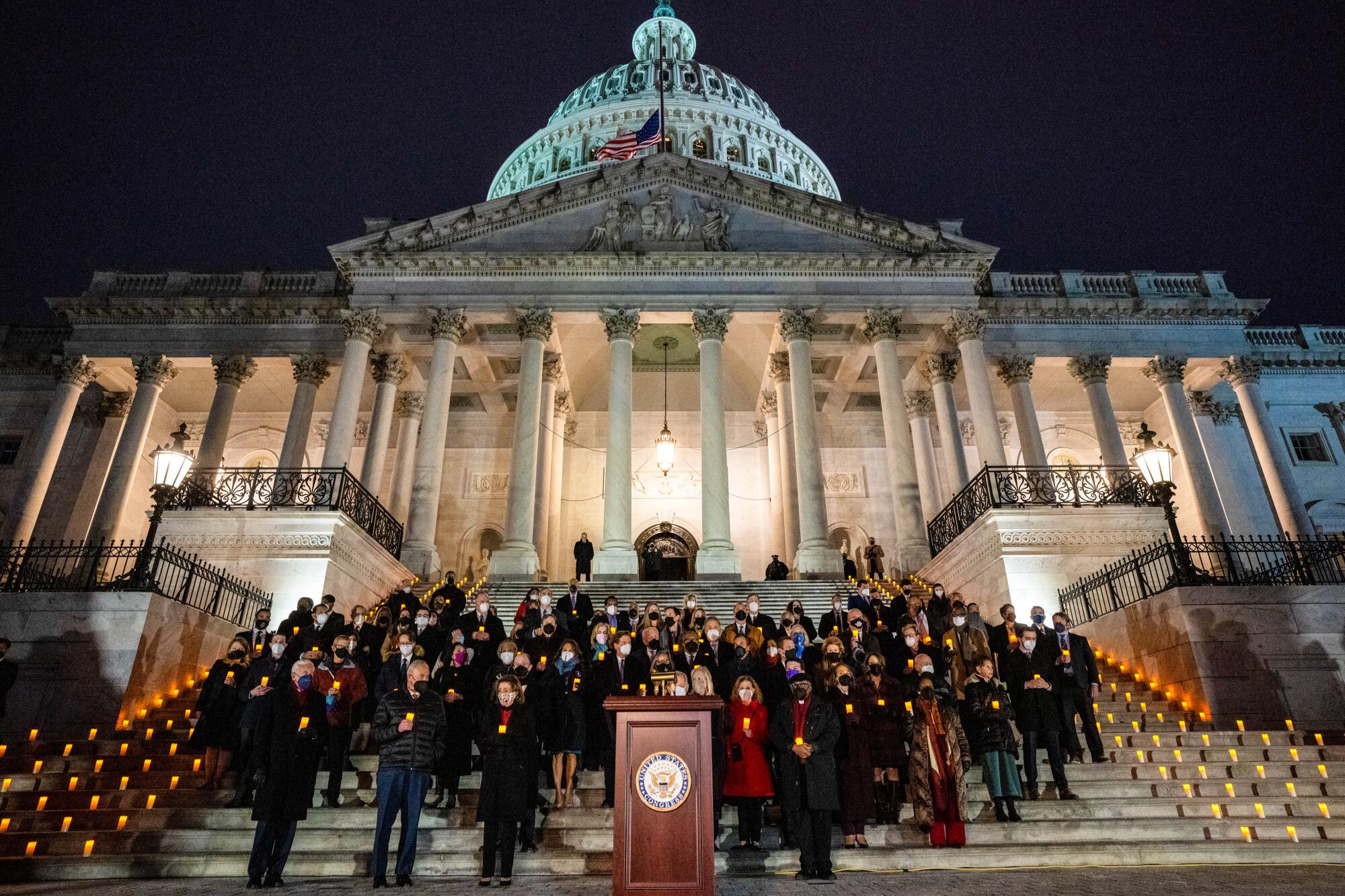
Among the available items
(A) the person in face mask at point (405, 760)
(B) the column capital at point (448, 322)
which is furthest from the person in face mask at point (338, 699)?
(B) the column capital at point (448, 322)

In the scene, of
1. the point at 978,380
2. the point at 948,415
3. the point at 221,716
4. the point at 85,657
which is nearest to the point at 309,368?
the point at 85,657

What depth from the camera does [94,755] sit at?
1041 cm

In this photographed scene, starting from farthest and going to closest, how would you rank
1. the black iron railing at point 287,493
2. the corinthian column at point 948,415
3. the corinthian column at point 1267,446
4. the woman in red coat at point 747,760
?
the corinthian column at point 1267,446
the corinthian column at point 948,415
the black iron railing at point 287,493
the woman in red coat at point 747,760

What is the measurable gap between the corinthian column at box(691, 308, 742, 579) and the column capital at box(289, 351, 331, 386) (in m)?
12.6

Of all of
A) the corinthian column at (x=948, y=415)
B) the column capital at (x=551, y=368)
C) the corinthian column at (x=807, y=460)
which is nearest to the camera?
the corinthian column at (x=807, y=460)

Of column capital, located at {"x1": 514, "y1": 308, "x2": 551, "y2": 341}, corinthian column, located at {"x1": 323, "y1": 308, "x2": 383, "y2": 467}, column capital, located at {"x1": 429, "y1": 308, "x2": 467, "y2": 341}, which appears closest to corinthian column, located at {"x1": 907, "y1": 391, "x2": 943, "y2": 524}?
column capital, located at {"x1": 514, "y1": 308, "x2": 551, "y2": 341}

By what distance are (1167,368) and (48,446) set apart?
1450 inches

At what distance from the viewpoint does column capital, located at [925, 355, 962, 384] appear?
26000mm

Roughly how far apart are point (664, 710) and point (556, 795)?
3.05m

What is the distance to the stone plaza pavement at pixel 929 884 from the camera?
255 inches

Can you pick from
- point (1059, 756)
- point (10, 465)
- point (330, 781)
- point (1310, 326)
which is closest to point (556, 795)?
point (330, 781)

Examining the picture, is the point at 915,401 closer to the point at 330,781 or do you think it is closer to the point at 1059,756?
the point at 1059,756

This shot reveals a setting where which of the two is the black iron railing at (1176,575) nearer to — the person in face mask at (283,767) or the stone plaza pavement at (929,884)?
the stone plaza pavement at (929,884)

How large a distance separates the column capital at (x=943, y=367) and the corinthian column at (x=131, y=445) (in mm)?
25763
